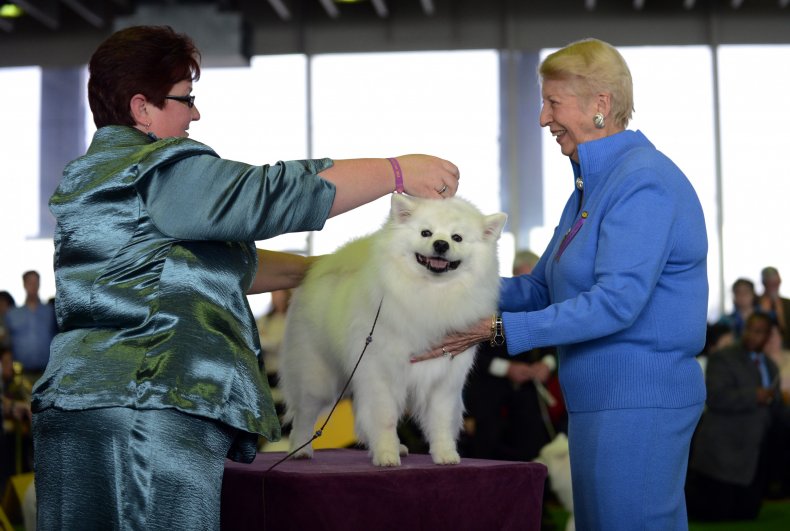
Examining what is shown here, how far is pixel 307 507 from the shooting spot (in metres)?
2.10

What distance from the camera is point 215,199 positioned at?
5.61 ft

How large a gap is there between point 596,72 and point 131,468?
145 centimetres

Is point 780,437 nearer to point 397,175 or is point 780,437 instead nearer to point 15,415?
point 15,415

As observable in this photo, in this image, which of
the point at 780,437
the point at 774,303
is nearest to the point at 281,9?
the point at 774,303

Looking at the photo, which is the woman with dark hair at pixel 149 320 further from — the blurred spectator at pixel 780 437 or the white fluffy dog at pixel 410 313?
the blurred spectator at pixel 780 437

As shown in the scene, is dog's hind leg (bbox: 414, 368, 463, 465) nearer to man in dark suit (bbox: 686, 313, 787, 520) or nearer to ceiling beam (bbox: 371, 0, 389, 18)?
man in dark suit (bbox: 686, 313, 787, 520)

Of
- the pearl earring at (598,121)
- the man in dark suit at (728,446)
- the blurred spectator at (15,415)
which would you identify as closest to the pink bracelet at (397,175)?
the pearl earring at (598,121)

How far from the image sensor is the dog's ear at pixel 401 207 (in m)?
2.68

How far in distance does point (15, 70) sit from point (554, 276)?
10.8 m

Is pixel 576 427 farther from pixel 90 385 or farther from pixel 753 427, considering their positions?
pixel 753 427

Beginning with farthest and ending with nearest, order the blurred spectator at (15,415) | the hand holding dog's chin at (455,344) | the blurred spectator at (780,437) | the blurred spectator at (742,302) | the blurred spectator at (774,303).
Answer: the blurred spectator at (742,302)
the blurred spectator at (774,303)
the blurred spectator at (780,437)
the blurred spectator at (15,415)
the hand holding dog's chin at (455,344)

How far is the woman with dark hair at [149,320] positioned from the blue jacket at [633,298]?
2.28ft

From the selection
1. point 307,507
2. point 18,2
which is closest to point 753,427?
point 307,507

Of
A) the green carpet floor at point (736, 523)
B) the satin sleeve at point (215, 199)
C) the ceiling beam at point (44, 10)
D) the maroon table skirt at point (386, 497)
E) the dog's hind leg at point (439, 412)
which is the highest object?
the ceiling beam at point (44, 10)
